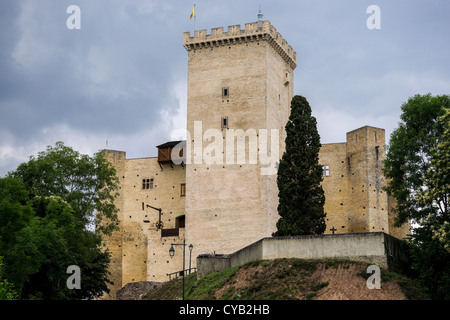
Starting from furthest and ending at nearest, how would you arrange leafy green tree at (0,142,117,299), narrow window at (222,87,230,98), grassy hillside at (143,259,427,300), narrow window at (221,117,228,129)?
narrow window at (222,87,230,98) → narrow window at (221,117,228,129) → leafy green tree at (0,142,117,299) → grassy hillside at (143,259,427,300)

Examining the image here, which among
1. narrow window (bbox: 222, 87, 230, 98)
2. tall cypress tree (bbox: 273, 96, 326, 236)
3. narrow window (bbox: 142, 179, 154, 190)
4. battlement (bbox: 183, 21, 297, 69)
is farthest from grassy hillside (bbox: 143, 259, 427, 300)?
narrow window (bbox: 142, 179, 154, 190)

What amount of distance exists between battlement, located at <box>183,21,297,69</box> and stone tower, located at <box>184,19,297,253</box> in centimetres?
7

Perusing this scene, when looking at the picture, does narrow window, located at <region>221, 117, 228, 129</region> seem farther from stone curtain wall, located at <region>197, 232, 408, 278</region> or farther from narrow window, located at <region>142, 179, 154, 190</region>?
stone curtain wall, located at <region>197, 232, 408, 278</region>

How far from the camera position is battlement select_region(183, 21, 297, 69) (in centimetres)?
5269

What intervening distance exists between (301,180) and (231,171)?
12.1 meters

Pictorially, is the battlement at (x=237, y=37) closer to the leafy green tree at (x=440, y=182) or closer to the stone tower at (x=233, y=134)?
the stone tower at (x=233, y=134)

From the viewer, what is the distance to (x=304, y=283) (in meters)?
31.3

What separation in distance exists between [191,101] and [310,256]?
897 inches

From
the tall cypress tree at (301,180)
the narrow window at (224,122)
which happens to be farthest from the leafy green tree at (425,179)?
the narrow window at (224,122)

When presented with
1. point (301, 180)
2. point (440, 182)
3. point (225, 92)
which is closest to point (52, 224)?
point (301, 180)

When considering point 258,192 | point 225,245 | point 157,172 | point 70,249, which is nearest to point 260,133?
point 258,192

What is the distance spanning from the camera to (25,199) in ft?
133

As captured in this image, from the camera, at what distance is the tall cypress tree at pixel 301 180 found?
38312 mm

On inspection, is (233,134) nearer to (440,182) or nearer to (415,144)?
(415,144)
